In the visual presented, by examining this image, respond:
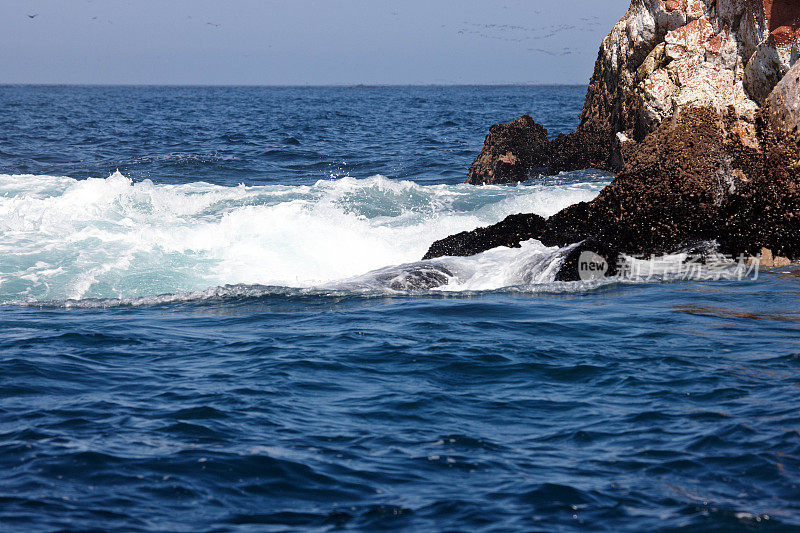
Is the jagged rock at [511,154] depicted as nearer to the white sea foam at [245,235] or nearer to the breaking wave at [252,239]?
the breaking wave at [252,239]

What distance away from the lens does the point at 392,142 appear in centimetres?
2981

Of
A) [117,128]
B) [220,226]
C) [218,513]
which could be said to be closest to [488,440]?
[218,513]

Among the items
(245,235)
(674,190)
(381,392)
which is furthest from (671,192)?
(245,235)

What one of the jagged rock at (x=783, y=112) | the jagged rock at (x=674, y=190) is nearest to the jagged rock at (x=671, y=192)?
the jagged rock at (x=674, y=190)

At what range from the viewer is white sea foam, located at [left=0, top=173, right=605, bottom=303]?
10750mm

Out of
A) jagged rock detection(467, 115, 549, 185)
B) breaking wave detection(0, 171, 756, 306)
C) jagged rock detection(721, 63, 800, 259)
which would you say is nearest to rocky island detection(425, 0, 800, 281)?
jagged rock detection(721, 63, 800, 259)

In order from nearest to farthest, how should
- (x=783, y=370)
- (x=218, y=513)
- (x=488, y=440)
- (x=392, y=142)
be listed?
(x=218, y=513)
(x=488, y=440)
(x=783, y=370)
(x=392, y=142)

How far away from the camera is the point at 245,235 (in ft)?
46.2

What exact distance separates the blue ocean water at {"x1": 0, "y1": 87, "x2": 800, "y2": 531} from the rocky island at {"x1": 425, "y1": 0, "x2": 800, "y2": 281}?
72 centimetres

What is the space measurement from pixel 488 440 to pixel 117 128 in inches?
1357

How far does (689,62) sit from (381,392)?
9.80 metres

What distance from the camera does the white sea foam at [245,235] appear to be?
1075 cm

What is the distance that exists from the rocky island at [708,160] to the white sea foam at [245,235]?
27.8 inches

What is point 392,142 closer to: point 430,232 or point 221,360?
point 430,232
